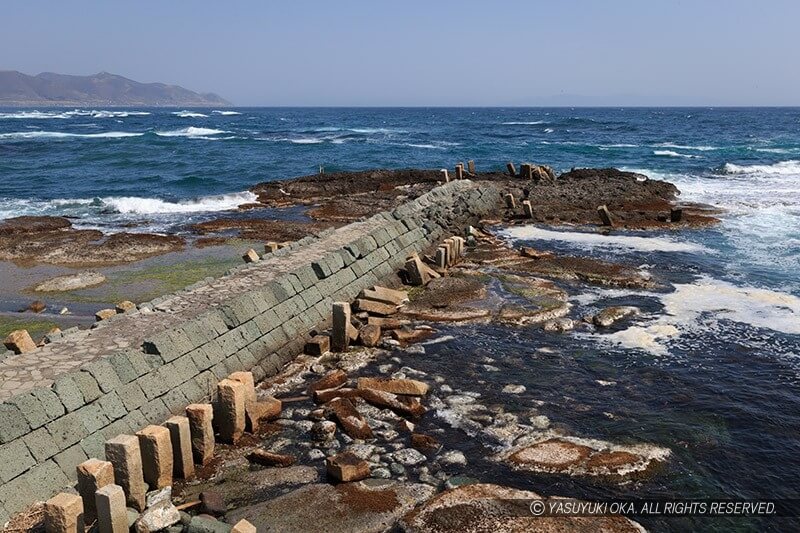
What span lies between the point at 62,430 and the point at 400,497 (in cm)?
432

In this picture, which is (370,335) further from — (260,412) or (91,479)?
(91,479)

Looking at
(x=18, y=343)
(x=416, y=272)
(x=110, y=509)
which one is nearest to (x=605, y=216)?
(x=416, y=272)

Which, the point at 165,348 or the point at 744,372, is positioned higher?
the point at 165,348

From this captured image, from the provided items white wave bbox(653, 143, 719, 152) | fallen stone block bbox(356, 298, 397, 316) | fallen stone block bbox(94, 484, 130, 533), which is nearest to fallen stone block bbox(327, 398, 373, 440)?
fallen stone block bbox(94, 484, 130, 533)

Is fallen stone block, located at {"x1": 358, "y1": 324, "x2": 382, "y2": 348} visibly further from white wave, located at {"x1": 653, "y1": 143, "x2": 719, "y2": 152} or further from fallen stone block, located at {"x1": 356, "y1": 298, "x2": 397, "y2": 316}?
white wave, located at {"x1": 653, "y1": 143, "x2": 719, "y2": 152}

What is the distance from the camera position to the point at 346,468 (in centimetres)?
819

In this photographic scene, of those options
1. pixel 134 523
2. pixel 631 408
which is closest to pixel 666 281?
pixel 631 408

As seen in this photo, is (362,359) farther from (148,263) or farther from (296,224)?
(296,224)

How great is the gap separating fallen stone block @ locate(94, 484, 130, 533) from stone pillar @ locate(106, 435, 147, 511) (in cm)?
64

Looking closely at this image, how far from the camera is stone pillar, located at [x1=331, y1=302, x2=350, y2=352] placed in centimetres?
1266

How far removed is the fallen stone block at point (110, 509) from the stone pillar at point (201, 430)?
1882mm

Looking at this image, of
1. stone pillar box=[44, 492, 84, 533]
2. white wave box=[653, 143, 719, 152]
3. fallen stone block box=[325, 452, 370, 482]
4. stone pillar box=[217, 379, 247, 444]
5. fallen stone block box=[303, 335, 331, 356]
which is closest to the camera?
stone pillar box=[44, 492, 84, 533]

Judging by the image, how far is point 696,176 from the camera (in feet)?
142

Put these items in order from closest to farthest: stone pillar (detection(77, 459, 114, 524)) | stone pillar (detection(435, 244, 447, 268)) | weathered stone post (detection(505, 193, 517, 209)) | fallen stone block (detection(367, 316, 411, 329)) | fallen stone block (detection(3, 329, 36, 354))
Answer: stone pillar (detection(77, 459, 114, 524)) < fallen stone block (detection(3, 329, 36, 354)) < fallen stone block (detection(367, 316, 411, 329)) < stone pillar (detection(435, 244, 447, 268)) < weathered stone post (detection(505, 193, 517, 209))
